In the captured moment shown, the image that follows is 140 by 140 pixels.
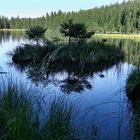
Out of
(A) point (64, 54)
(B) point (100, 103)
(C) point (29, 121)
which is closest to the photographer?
(C) point (29, 121)

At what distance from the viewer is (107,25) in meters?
86.2

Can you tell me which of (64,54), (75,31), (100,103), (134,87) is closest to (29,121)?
(100,103)

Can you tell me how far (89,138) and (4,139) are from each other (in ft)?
3.42

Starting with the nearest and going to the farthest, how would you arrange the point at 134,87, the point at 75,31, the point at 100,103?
the point at 100,103 < the point at 134,87 < the point at 75,31

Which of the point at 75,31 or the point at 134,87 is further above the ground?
the point at 75,31

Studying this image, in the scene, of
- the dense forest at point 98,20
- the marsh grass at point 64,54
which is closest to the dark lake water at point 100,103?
the marsh grass at point 64,54

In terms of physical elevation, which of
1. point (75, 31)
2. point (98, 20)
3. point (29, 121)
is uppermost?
point (98, 20)

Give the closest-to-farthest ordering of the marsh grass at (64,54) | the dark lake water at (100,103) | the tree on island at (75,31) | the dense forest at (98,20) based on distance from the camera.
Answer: the dark lake water at (100,103) → the marsh grass at (64,54) → the tree on island at (75,31) → the dense forest at (98,20)

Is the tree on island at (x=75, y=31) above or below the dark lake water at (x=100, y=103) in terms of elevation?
above

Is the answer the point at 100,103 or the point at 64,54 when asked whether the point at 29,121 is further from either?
the point at 64,54

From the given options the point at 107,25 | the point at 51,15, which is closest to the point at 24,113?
the point at 107,25

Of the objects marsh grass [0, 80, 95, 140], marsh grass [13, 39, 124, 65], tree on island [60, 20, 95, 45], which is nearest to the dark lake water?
marsh grass [0, 80, 95, 140]

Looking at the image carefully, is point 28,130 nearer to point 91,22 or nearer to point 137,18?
point 137,18

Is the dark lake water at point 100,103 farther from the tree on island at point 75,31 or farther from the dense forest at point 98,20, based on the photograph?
the dense forest at point 98,20
